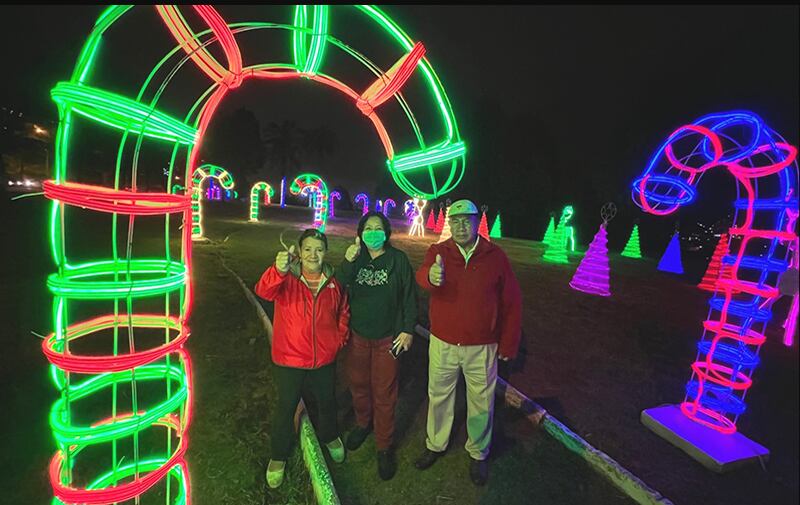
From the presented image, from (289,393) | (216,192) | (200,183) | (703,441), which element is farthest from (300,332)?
(216,192)

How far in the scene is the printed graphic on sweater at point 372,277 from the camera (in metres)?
3.48

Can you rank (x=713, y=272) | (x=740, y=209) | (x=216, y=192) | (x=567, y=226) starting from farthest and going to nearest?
1. (x=216, y=192)
2. (x=567, y=226)
3. (x=713, y=272)
4. (x=740, y=209)

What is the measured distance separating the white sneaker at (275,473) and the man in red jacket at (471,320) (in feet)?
4.11

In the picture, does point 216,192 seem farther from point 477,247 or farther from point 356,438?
point 477,247

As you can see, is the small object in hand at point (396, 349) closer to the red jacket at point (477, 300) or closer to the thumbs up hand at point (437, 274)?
the red jacket at point (477, 300)

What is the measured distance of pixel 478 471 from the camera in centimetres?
346

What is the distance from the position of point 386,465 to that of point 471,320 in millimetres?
1567

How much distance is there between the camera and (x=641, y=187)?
449 centimetres

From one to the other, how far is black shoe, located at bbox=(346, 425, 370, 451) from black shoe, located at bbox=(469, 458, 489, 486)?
108 centimetres

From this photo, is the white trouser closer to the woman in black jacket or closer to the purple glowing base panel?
the woman in black jacket

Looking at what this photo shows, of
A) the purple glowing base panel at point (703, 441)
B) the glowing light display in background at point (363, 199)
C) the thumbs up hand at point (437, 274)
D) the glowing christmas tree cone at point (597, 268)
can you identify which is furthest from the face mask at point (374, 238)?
the glowing light display in background at point (363, 199)

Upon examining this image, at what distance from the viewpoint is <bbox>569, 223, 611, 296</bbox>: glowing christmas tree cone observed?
10.2m

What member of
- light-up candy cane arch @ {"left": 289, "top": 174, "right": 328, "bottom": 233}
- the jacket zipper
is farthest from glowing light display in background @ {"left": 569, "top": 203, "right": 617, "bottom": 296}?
light-up candy cane arch @ {"left": 289, "top": 174, "right": 328, "bottom": 233}

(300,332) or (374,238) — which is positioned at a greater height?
(374,238)
